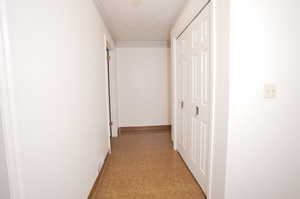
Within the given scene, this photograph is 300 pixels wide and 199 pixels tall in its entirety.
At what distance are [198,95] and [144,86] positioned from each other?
→ 226 centimetres

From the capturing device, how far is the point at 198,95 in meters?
1.69

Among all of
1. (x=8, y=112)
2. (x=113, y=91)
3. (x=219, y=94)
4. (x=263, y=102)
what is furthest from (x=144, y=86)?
(x=8, y=112)

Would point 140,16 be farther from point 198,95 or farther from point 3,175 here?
point 3,175

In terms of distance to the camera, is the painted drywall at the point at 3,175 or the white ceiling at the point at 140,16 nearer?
the painted drywall at the point at 3,175

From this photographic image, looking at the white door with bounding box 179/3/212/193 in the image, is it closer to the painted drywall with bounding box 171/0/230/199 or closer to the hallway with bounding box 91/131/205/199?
the painted drywall with bounding box 171/0/230/199

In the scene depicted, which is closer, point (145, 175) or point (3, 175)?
point (3, 175)

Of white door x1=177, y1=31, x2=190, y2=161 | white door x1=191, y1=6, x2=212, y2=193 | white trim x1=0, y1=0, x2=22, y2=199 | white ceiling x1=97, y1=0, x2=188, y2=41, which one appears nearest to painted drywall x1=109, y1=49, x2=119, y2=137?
white ceiling x1=97, y1=0, x2=188, y2=41

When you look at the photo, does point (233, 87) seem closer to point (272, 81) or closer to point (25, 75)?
point (272, 81)

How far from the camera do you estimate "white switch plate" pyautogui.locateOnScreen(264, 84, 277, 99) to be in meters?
1.11

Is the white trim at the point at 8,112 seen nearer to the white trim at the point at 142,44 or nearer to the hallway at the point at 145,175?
the hallway at the point at 145,175

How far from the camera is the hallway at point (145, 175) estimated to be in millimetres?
1646

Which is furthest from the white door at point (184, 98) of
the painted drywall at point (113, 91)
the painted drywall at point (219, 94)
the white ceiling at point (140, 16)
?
the painted drywall at point (113, 91)

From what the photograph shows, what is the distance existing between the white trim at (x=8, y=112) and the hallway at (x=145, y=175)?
1.18 metres

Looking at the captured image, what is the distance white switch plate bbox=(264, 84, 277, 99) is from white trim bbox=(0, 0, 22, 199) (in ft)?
5.25
